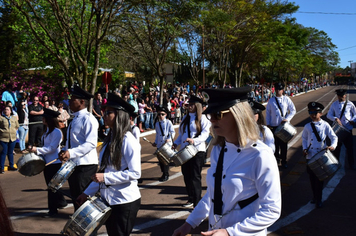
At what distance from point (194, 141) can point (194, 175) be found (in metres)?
0.64

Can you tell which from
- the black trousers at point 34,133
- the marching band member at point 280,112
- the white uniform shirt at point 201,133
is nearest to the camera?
the white uniform shirt at point 201,133

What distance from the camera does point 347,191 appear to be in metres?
7.64

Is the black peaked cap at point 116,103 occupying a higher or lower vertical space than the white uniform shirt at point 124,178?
higher

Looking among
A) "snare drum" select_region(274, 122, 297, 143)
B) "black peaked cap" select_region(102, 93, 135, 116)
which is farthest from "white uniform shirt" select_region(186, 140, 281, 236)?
"snare drum" select_region(274, 122, 297, 143)

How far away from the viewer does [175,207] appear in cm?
698

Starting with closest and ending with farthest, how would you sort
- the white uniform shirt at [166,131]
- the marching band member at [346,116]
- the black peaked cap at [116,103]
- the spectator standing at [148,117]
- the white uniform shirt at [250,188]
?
1. the white uniform shirt at [250,188]
2. the black peaked cap at [116,103]
3. the white uniform shirt at [166,131]
4. the marching band member at [346,116]
5. the spectator standing at [148,117]

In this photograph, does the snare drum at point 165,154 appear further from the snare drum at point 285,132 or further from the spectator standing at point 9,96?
the spectator standing at point 9,96

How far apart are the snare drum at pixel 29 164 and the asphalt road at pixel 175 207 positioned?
0.93m

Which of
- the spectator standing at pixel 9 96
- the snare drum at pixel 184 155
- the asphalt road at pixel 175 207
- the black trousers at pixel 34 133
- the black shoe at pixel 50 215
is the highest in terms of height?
the spectator standing at pixel 9 96

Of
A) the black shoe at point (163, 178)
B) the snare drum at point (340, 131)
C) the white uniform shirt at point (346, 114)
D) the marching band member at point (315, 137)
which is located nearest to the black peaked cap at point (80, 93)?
the black shoe at point (163, 178)

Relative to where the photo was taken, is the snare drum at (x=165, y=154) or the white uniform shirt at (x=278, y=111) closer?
the snare drum at (x=165, y=154)

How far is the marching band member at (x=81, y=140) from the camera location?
508 centimetres

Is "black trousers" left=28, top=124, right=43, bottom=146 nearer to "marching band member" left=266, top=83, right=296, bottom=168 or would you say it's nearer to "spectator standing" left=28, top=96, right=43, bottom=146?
"spectator standing" left=28, top=96, right=43, bottom=146

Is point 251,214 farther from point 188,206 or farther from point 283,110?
point 283,110
